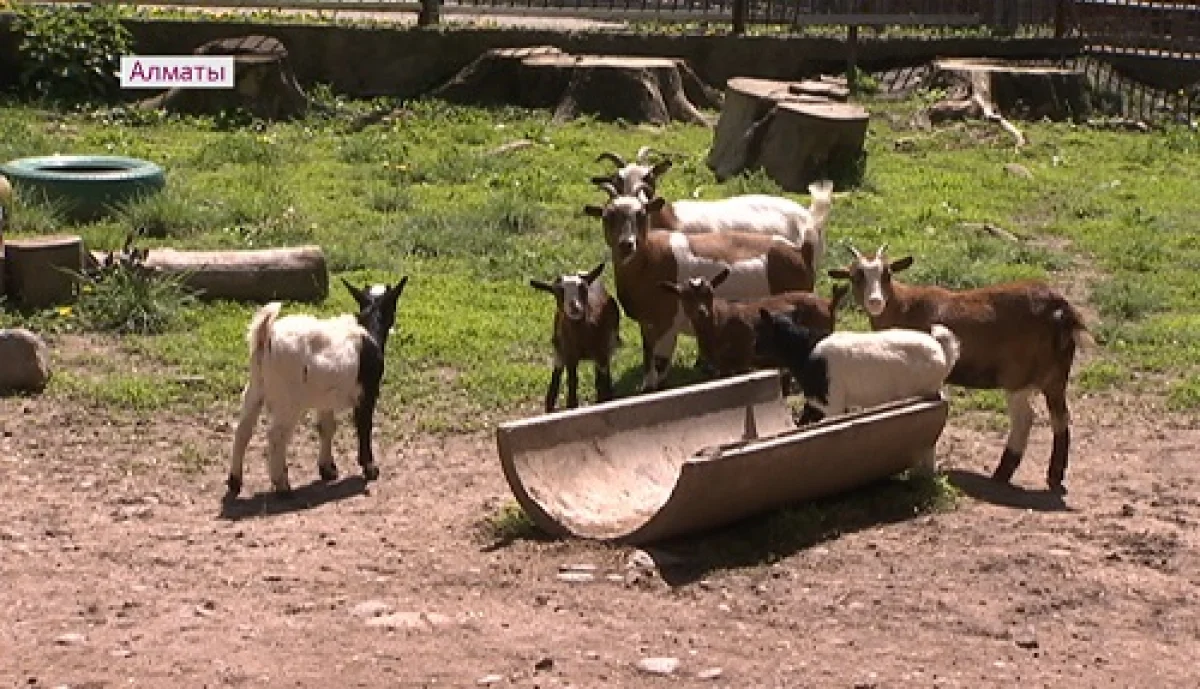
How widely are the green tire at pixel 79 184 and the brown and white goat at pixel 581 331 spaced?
184 inches

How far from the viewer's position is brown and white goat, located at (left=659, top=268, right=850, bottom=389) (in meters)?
9.50

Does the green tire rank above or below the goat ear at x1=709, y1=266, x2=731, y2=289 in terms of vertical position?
below

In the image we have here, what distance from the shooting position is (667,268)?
10289mm

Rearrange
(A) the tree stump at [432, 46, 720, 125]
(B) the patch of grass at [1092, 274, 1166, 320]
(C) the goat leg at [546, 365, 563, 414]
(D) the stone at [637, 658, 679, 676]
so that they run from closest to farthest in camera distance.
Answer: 1. (D) the stone at [637, 658, 679, 676]
2. (C) the goat leg at [546, 365, 563, 414]
3. (B) the patch of grass at [1092, 274, 1166, 320]
4. (A) the tree stump at [432, 46, 720, 125]

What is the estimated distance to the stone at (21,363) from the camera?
9.62 meters

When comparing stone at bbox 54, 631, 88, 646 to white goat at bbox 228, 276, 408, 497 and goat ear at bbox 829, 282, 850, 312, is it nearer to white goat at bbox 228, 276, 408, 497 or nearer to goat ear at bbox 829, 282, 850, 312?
white goat at bbox 228, 276, 408, 497

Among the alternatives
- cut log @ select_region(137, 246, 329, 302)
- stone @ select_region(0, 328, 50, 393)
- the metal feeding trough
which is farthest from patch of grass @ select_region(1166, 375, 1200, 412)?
stone @ select_region(0, 328, 50, 393)

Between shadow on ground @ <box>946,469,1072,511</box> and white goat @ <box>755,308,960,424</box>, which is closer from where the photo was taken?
white goat @ <box>755,308,960,424</box>

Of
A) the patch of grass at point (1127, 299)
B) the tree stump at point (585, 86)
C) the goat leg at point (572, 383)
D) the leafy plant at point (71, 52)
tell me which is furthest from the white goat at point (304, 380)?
the leafy plant at point (71, 52)

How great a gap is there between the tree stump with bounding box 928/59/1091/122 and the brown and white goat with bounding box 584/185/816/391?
9.15m

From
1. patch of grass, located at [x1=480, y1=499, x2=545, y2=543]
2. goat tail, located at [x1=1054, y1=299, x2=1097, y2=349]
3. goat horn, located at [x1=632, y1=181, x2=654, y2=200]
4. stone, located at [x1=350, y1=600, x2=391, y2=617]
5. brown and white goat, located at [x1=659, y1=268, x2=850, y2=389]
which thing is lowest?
patch of grass, located at [x1=480, y1=499, x2=545, y2=543]

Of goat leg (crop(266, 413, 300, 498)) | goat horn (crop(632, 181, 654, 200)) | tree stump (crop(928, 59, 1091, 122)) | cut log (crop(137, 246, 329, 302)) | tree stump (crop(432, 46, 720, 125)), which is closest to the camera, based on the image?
goat leg (crop(266, 413, 300, 498))

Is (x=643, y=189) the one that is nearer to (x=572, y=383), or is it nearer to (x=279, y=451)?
(x=572, y=383)

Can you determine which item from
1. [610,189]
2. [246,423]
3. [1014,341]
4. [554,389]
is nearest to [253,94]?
[610,189]
